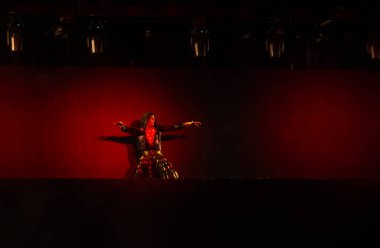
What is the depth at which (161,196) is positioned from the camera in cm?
240

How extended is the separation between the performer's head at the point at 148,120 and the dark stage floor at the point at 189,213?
1.31m

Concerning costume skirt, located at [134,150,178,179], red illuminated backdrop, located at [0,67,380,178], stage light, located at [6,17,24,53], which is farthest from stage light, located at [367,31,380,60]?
stage light, located at [6,17,24,53]

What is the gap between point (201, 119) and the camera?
3957mm

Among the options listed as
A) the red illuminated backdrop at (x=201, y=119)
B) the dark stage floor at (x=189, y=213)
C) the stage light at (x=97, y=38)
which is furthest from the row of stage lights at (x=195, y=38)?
the dark stage floor at (x=189, y=213)

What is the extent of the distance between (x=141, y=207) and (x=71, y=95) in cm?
168

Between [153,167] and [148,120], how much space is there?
27 centimetres

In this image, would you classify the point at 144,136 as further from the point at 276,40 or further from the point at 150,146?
the point at 276,40

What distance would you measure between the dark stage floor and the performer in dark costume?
3.90 ft

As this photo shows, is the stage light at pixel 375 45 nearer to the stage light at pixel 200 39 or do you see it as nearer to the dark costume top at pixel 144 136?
the stage light at pixel 200 39

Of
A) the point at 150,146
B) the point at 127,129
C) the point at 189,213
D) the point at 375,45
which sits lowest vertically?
the point at 189,213

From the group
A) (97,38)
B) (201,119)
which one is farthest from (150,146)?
(97,38)

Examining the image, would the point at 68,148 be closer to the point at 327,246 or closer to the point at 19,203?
the point at 19,203

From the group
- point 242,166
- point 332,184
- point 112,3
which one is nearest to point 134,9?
point 112,3

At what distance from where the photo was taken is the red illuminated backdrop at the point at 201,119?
12.6ft
